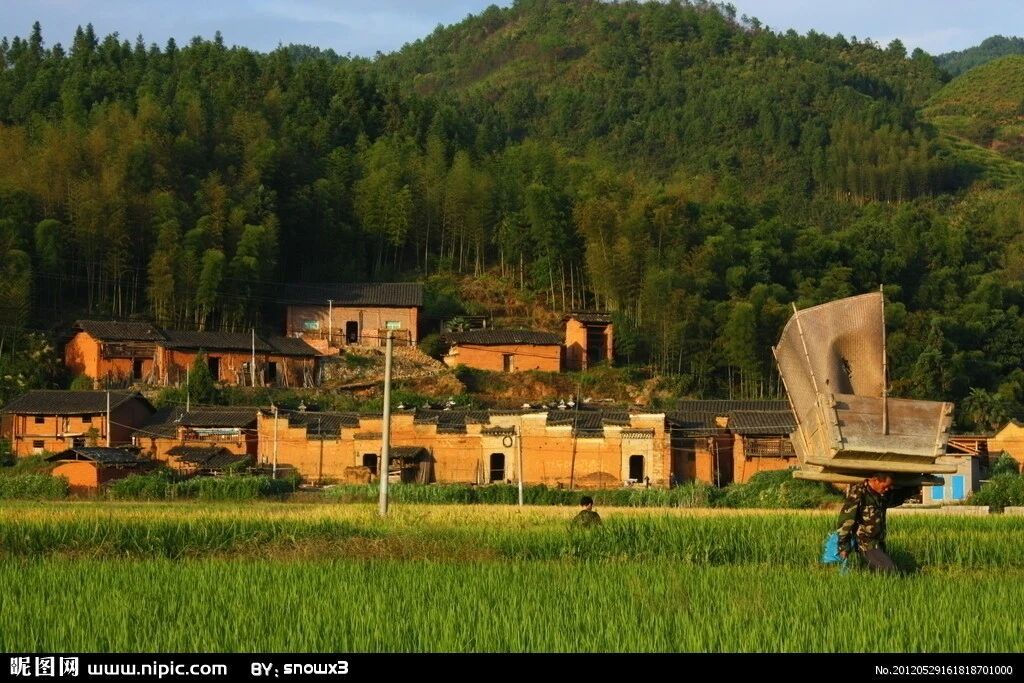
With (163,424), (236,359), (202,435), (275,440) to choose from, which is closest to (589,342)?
(236,359)

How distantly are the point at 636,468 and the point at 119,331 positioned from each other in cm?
1489

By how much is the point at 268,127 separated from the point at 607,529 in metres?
44.5

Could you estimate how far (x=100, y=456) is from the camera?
30.7m

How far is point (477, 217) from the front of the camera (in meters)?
51.9

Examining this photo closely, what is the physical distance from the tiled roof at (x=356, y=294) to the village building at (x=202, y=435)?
10125mm

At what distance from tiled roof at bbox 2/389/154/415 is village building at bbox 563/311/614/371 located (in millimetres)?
13134

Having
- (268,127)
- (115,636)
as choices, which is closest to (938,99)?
(268,127)

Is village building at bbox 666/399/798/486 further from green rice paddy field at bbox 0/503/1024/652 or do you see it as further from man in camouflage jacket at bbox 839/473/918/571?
man in camouflage jacket at bbox 839/473/918/571

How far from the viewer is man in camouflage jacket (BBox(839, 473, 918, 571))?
10500 mm

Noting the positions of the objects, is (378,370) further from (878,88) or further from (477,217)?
(878,88)

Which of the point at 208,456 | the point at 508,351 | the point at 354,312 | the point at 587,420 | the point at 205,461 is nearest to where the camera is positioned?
the point at 205,461

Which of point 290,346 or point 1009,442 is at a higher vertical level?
point 290,346
